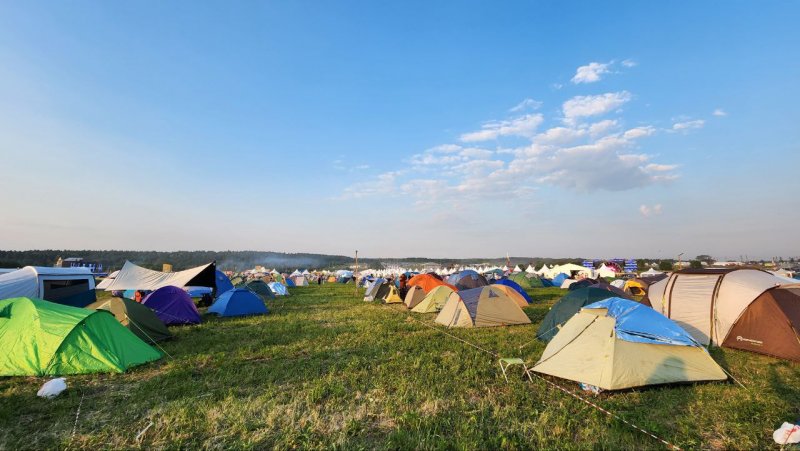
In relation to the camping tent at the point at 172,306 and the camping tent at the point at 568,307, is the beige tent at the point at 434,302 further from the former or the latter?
the camping tent at the point at 172,306

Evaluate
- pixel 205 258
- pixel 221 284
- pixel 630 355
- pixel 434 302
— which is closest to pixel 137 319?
pixel 434 302

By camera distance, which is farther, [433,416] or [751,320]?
[751,320]

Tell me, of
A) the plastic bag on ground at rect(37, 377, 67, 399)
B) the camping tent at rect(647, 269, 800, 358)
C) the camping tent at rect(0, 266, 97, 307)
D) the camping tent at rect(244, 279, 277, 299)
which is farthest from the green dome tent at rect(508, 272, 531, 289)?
the plastic bag on ground at rect(37, 377, 67, 399)

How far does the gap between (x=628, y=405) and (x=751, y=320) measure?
632cm

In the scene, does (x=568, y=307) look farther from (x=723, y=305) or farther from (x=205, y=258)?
(x=205, y=258)

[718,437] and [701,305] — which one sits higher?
[701,305]

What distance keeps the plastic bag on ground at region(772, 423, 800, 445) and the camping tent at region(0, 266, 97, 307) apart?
869 inches

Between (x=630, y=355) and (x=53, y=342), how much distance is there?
1206cm

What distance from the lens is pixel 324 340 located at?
Result: 11781 millimetres

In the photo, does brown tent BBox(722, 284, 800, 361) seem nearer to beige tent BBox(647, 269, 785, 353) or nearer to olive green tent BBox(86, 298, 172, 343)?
beige tent BBox(647, 269, 785, 353)

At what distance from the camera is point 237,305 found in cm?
1784

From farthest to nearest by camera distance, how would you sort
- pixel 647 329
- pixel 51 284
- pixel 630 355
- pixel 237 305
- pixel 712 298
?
pixel 237 305
pixel 51 284
pixel 712 298
pixel 647 329
pixel 630 355

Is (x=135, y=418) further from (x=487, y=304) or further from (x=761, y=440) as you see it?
(x=487, y=304)

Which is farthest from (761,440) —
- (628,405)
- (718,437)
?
(628,405)
